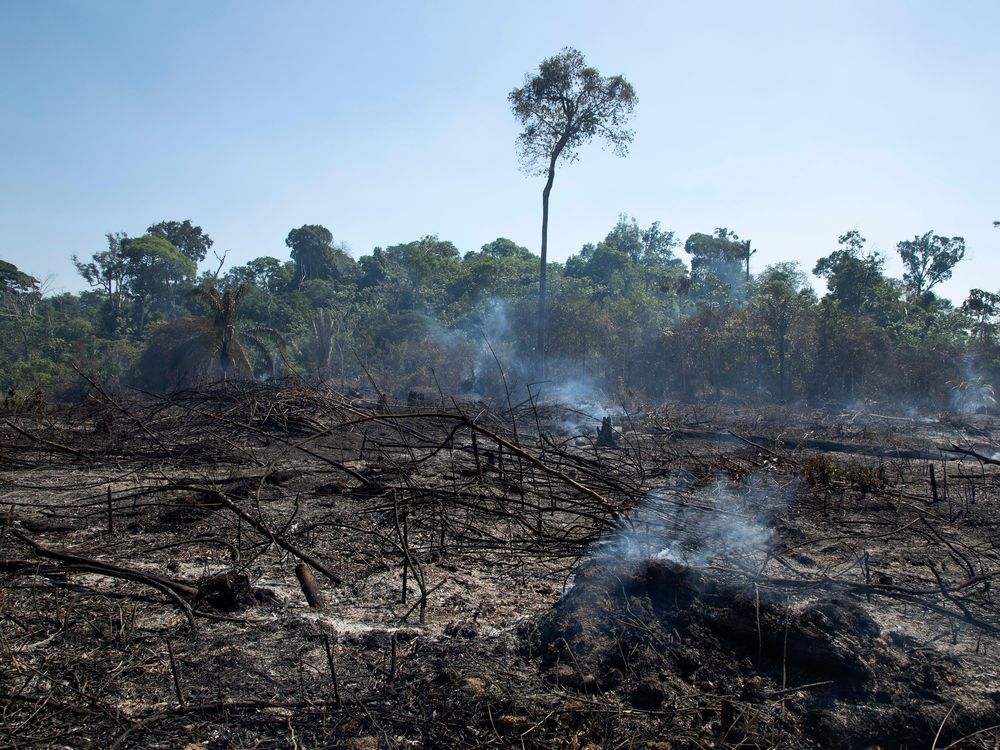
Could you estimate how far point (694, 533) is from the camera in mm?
4625

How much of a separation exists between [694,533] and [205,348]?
57.6 feet

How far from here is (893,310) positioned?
2636 cm

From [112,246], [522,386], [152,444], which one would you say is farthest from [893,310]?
[112,246]

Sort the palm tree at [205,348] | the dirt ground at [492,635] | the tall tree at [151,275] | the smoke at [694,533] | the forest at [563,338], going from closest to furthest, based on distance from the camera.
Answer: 1. the dirt ground at [492,635]
2. the smoke at [694,533]
3. the palm tree at [205,348]
4. the forest at [563,338]
5. the tall tree at [151,275]

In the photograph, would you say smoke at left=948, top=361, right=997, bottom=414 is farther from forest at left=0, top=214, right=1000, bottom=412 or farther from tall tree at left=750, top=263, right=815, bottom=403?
tall tree at left=750, top=263, right=815, bottom=403

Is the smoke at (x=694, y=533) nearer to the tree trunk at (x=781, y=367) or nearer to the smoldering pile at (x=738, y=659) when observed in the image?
the smoldering pile at (x=738, y=659)

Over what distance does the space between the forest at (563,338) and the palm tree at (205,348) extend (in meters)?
0.05

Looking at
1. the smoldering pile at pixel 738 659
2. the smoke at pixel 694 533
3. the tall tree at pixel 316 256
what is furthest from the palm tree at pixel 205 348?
the tall tree at pixel 316 256

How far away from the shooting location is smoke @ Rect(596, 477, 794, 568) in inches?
163

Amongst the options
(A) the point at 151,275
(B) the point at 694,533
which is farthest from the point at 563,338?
(A) the point at 151,275

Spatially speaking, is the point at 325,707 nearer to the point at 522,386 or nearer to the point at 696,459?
the point at 696,459

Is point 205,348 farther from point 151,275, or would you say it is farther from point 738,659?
point 151,275

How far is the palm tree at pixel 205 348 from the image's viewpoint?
18562 mm

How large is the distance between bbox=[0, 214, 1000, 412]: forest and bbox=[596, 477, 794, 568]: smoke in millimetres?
10272
